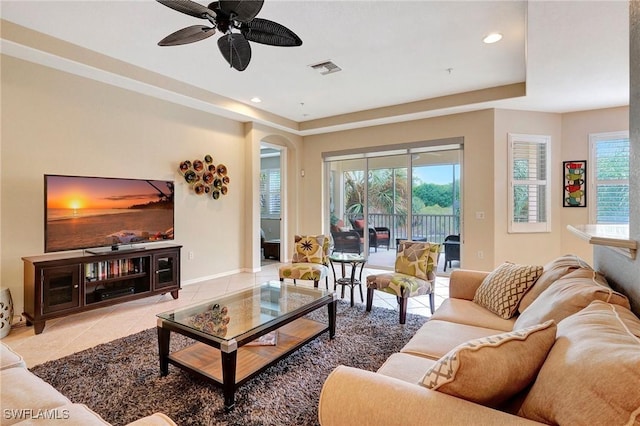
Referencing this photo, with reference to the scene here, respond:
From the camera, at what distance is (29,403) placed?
1106 mm

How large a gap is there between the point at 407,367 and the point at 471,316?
90 cm

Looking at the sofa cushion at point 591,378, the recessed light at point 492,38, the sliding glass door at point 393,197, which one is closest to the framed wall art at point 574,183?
the sliding glass door at point 393,197

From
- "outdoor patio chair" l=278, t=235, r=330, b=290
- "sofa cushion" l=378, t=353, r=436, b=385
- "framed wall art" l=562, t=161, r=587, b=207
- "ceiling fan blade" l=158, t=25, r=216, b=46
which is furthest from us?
"framed wall art" l=562, t=161, r=587, b=207

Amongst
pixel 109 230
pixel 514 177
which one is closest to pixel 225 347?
pixel 109 230

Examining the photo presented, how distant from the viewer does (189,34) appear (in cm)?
225

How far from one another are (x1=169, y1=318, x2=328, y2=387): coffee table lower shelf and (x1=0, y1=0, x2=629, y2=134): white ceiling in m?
2.66

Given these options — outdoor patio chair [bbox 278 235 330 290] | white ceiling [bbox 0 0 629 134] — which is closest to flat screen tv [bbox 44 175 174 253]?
white ceiling [bbox 0 0 629 134]

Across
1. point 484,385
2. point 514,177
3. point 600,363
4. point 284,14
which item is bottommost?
point 484,385

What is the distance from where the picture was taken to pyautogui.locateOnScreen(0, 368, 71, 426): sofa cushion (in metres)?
1.05

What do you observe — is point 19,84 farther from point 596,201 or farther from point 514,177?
point 596,201

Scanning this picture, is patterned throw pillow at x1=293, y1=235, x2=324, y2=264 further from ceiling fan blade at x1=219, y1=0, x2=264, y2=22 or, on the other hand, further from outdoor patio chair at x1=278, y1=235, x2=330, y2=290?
ceiling fan blade at x1=219, y1=0, x2=264, y2=22

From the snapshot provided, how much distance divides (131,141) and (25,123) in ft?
3.31

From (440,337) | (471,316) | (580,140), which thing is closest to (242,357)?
(440,337)

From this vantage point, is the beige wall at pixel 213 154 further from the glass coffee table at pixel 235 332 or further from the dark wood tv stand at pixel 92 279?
the glass coffee table at pixel 235 332
